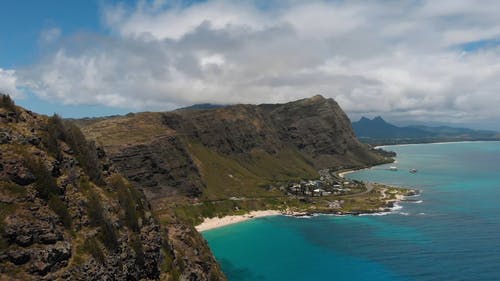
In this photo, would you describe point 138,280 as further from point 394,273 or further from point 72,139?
point 394,273

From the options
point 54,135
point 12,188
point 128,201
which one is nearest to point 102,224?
point 128,201

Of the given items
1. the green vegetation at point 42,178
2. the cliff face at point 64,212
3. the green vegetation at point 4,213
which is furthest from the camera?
the green vegetation at point 42,178

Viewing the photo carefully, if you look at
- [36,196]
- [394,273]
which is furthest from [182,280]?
[394,273]

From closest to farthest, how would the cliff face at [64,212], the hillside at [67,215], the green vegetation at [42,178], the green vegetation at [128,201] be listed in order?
the cliff face at [64,212], the hillside at [67,215], the green vegetation at [42,178], the green vegetation at [128,201]

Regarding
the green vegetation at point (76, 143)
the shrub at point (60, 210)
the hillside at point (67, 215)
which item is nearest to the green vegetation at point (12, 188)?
the hillside at point (67, 215)

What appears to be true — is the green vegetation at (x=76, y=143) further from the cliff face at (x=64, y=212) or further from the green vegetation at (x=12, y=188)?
the green vegetation at (x=12, y=188)

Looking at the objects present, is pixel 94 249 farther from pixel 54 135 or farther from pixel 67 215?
pixel 54 135
